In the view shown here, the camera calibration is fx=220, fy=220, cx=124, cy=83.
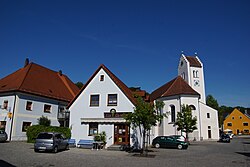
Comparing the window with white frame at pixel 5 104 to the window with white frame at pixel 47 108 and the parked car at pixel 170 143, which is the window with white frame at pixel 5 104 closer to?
the window with white frame at pixel 47 108

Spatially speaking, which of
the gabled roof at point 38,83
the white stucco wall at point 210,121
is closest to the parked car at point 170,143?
A: the gabled roof at point 38,83

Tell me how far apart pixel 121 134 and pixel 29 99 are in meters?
17.0

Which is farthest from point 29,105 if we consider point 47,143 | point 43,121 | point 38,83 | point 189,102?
point 189,102

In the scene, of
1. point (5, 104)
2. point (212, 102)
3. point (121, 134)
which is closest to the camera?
point (121, 134)

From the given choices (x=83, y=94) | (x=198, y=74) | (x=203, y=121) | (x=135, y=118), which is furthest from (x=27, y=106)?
(x=198, y=74)

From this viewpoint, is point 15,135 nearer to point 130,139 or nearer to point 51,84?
point 51,84

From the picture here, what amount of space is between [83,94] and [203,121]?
28.4 meters

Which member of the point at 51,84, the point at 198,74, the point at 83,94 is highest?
the point at 198,74

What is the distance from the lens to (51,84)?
130 feet

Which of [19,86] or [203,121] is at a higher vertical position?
[19,86]

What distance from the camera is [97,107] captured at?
2622cm

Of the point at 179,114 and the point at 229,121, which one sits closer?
the point at 179,114

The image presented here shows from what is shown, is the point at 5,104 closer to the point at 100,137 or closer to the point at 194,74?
the point at 100,137

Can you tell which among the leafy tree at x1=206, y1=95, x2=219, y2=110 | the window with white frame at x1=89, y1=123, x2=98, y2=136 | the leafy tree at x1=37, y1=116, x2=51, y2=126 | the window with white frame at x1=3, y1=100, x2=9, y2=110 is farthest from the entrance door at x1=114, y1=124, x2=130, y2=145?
the leafy tree at x1=206, y1=95, x2=219, y2=110
